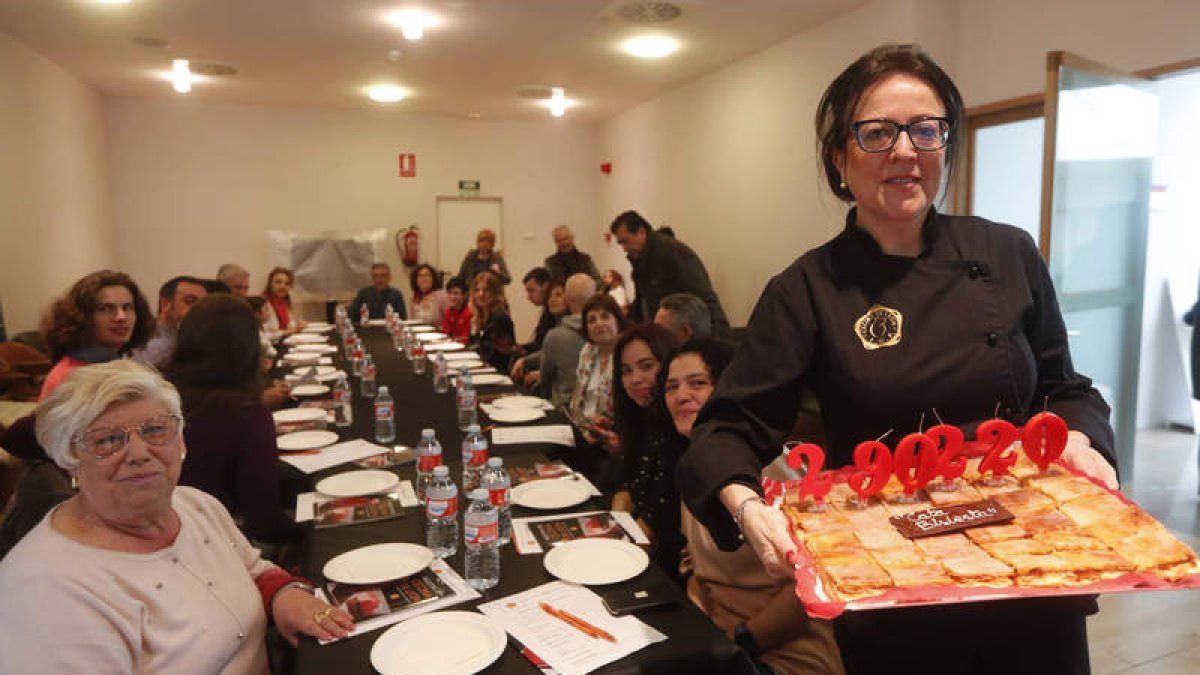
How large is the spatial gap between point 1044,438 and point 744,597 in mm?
960

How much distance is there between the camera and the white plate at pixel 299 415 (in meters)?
2.96

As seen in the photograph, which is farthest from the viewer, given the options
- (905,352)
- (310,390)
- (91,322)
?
(310,390)

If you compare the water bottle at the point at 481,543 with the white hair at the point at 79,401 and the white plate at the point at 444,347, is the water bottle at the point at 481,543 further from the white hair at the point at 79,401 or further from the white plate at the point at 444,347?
the white plate at the point at 444,347

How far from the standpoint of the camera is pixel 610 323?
3.37 meters

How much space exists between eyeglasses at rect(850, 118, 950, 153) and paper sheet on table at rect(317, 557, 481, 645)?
1.12m

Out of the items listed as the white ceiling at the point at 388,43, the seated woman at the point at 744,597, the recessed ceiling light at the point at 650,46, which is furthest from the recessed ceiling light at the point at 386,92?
the seated woman at the point at 744,597

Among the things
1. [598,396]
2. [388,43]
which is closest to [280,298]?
[388,43]

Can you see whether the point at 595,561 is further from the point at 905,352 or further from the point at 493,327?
the point at 493,327

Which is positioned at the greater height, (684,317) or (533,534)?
(684,317)

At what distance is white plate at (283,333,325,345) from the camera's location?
5511 mm

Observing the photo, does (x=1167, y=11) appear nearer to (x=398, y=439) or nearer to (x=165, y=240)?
(x=398, y=439)

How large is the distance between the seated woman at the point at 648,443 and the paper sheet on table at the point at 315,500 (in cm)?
73

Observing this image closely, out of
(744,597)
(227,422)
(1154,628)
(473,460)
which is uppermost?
(227,422)

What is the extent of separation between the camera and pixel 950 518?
94 cm
